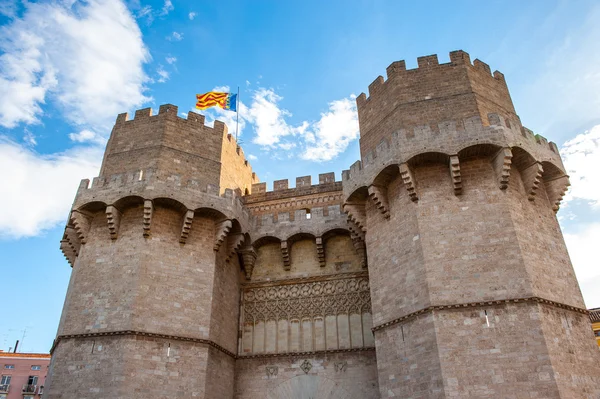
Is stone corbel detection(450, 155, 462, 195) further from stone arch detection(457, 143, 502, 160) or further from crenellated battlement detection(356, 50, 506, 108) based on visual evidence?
crenellated battlement detection(356, 50, 506, 108)

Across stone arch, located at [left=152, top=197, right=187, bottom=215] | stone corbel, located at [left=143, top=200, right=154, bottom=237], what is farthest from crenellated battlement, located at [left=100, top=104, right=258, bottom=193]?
stone corbel, located at [left=143, top=200, right=154, bottom=237]

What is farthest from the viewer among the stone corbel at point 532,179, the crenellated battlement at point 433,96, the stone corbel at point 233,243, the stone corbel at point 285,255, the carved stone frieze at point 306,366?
the stone corbel at point 285,255

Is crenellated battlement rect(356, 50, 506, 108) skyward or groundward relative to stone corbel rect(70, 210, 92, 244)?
skyward

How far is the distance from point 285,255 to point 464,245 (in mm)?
6247

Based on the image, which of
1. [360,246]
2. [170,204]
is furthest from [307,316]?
[170,204]

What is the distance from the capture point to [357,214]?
1402 centimetres

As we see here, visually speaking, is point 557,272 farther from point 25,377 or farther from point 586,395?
point 25,377

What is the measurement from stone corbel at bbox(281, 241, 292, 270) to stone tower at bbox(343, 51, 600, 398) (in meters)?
2.56

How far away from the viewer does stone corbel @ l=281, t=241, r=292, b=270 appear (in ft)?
51.4

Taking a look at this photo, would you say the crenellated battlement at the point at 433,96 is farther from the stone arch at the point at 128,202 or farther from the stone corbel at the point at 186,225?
the stone arch at the point at 128,202

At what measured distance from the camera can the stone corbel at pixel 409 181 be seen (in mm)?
12359

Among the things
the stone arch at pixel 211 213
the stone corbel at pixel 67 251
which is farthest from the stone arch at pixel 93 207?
the stone arch at pixel 211 213

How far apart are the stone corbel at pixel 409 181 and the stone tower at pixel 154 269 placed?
5.39m

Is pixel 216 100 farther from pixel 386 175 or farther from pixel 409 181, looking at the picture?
pixel 409 181
